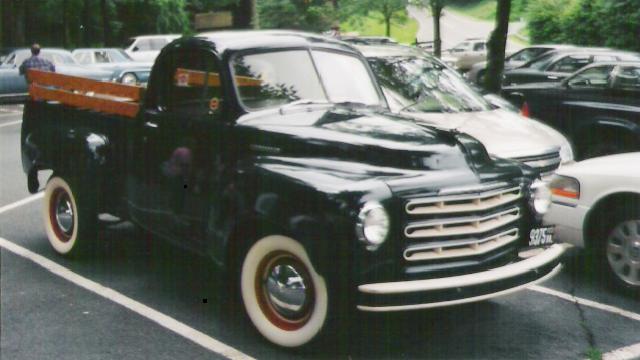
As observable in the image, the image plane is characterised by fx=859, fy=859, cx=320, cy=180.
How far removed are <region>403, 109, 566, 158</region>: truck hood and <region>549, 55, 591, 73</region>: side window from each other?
10.6 meters

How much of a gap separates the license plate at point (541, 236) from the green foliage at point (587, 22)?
24.8 meters

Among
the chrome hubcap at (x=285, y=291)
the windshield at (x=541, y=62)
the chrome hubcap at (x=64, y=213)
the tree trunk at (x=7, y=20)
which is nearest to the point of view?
the chrome hubcap at (x=285, y=291)

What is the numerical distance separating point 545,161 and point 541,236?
3.04 meters

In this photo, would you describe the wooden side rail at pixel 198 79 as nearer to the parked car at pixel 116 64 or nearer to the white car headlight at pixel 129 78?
the parked car at pixel 116 64

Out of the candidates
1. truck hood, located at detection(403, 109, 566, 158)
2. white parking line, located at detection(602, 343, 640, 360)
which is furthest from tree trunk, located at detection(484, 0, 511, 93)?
white parking line, located at detection(602, 343, 640, 360)

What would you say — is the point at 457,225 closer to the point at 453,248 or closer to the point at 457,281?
the point at 453,248

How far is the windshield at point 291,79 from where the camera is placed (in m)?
5.86

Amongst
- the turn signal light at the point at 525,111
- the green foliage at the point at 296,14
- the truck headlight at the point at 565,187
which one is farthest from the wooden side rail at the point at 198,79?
the green foliage at the point at 296,14

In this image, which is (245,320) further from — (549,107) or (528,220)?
(549,107)

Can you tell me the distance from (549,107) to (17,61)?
54.0 ft

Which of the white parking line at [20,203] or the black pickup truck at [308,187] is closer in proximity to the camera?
the black pickup truck at [308,187]

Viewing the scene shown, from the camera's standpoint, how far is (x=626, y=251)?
6.36m

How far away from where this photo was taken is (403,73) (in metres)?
9.48

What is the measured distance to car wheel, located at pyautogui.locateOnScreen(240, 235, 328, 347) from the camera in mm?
4859
